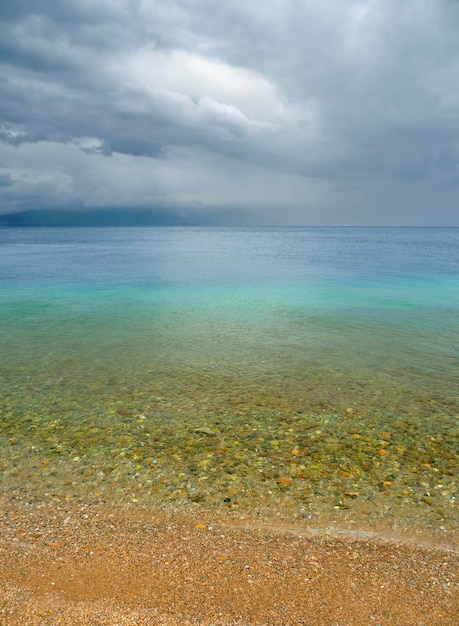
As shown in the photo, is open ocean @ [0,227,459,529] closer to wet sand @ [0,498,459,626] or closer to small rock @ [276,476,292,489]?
small rock @ [276,476,292,489]

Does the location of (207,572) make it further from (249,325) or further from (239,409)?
(249,325)

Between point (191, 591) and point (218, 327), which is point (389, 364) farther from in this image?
point (191, 591)

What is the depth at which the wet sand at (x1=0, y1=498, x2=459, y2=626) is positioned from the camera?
4.96 meters

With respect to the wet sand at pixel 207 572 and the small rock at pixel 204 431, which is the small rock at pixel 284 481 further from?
the small rock at pixel 204 431

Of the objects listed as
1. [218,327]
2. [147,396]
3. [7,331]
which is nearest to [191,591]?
[147,396]

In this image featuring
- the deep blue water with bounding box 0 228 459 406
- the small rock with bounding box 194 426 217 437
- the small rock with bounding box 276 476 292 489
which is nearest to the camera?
the small rock with bounding box 276 476 292 489

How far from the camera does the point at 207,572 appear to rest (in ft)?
18.4

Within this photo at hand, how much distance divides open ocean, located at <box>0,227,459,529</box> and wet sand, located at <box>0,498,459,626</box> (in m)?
0.61

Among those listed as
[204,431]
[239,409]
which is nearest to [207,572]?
[204,431]

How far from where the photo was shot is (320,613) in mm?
4996

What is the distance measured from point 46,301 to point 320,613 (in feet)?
86.1

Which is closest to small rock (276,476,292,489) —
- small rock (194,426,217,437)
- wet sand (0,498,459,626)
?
wet sand (0,498,459,626)

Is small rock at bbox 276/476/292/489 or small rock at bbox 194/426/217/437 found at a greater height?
small rock at bbox 194/426/217/437

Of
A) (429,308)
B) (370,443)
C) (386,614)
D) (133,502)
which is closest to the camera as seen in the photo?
(386,614)
